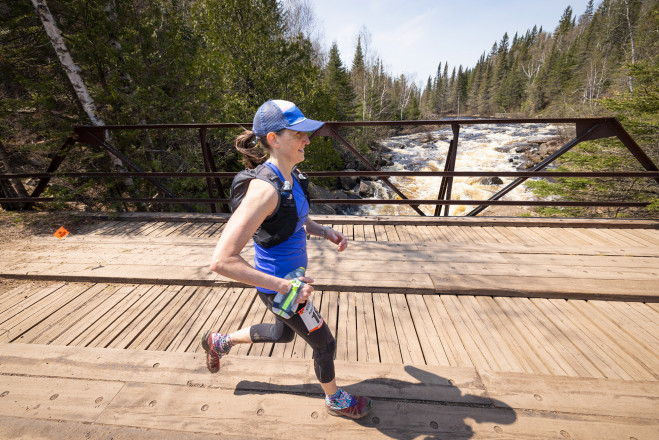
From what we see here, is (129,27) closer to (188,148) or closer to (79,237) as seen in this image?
(188,148)

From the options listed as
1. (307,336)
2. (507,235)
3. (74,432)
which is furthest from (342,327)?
(507,235)

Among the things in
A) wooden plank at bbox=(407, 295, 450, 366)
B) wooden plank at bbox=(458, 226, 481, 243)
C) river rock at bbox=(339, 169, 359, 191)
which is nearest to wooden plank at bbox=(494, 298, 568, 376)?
wooden plank at bbox=(407, 295, 450, 366)

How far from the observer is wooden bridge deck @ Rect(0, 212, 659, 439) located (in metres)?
1.59

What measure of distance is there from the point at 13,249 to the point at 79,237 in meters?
0.64

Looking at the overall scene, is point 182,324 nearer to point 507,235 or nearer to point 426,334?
point 426,334

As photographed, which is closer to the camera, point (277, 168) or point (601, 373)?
point (277, 168)

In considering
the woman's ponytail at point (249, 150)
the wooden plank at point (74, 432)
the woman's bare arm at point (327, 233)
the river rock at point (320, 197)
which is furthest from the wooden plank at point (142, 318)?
the river rock at point (320, 197)

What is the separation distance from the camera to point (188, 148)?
28.1ft

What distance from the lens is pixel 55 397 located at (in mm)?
1720

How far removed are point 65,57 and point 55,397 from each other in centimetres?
687

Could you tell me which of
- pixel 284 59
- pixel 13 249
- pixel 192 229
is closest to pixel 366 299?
pixel 192 229

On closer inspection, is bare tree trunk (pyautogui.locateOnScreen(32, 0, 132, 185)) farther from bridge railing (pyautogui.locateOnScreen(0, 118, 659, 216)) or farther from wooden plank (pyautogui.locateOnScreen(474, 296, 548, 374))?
wooden plank (pyautogui.locateOnScreen(474, 296, 548, 374))

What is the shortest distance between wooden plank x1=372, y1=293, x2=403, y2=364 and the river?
1276cm

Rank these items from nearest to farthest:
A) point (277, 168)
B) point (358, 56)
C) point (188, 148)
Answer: point (277, 168) → point (188, 148) → point (358, 56)
